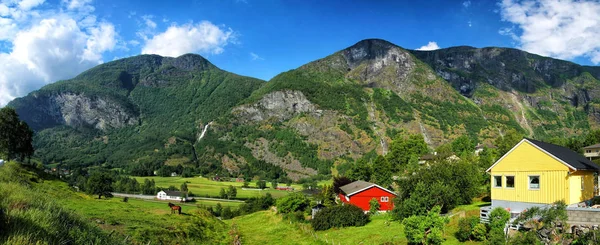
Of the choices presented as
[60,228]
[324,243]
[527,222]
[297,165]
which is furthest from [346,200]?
[297,165]

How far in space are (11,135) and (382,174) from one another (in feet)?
195

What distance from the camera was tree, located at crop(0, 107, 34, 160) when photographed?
45544mm

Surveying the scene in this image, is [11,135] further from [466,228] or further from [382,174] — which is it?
[382,174]

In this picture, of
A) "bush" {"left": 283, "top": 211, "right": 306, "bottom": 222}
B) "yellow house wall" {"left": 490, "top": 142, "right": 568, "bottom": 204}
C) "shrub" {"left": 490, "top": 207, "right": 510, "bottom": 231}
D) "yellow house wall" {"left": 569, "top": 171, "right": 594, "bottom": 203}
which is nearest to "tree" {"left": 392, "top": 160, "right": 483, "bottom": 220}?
"yellow house wall" {"left": 490, "top": 142, "right": 568, "bottom": 204}

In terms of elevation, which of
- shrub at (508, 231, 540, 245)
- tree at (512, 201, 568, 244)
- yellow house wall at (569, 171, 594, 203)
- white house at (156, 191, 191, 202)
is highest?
yellow house wall at (569, 171, 594, 203)

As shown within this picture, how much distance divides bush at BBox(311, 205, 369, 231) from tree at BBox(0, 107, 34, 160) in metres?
43.1

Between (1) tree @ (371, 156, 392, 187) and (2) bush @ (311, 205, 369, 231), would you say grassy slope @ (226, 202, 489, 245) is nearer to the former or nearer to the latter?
(2) bush @ (311, 205, 369, 231)

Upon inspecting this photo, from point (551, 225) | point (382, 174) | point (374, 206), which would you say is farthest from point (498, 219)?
point (382, 174)

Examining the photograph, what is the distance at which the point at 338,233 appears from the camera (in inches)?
1314

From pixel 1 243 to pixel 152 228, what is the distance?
58.8 feet

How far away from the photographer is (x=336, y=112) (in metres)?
198

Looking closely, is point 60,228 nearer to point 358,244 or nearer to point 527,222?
point 527,222

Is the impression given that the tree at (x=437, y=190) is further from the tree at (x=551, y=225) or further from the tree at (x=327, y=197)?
the tree at (x=327, y=197)

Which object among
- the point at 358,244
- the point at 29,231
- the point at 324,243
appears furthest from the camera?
the point at 324,243
